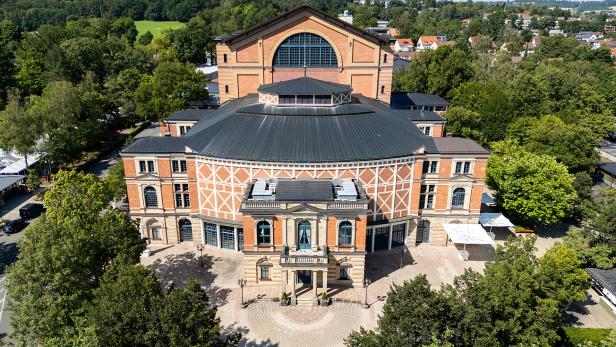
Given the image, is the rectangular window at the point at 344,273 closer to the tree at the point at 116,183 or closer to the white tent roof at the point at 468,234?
the white tent roof at the point at 468,234

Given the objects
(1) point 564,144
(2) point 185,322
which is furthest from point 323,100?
(1) point 564,144

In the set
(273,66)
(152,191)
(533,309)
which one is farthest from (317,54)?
(533,309)

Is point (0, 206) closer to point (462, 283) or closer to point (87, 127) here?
point (87, 127)

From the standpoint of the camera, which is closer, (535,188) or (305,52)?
(535,188)

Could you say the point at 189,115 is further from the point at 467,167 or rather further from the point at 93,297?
the point at 467,167

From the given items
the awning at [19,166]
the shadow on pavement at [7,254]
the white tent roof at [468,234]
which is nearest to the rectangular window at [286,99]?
the white tent roof at [468,234]

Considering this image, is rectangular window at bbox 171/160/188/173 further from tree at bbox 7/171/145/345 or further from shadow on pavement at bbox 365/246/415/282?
shadow on pavement at bbox 365/246/415/282
